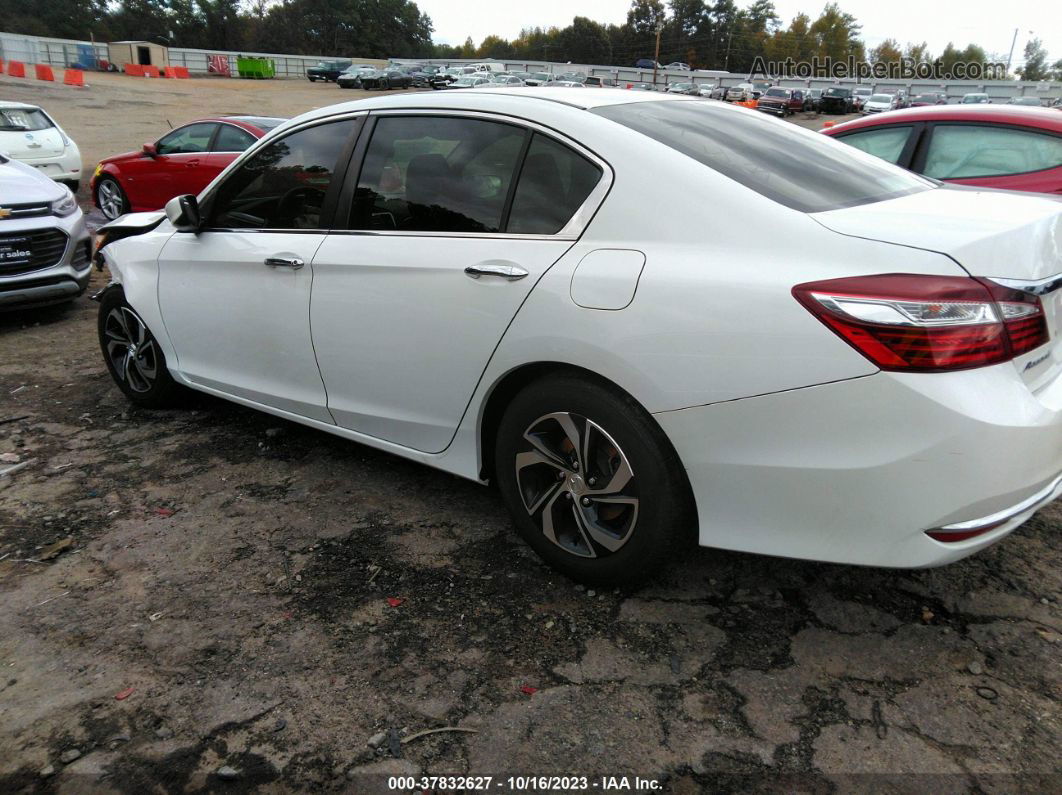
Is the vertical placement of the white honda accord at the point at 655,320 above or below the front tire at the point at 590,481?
above

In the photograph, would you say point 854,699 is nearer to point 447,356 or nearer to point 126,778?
point 447,356

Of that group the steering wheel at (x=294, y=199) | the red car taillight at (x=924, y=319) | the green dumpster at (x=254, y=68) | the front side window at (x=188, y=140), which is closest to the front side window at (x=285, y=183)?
the steering wheel at (x=294, y=199)

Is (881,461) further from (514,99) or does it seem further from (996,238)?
(514,99)

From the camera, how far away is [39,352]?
5883 mm

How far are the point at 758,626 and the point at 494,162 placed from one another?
188 cm

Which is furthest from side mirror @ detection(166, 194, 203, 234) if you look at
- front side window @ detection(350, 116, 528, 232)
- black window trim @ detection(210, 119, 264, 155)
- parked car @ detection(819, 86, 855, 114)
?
parked car @ detection(819, 86, 855, 114)

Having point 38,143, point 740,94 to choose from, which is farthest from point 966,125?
point 740,94

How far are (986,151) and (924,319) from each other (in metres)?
4.30

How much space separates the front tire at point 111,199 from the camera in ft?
36.5

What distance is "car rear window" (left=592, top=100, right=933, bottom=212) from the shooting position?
254cm

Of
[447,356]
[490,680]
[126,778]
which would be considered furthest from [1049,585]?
[126,778]

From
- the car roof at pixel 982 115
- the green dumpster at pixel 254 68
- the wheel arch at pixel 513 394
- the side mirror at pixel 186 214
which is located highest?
the green dumpster at pixel 254 68

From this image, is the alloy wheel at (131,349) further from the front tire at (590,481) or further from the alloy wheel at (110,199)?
the alloy wheel at (110,199)

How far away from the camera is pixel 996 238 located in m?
2.17
